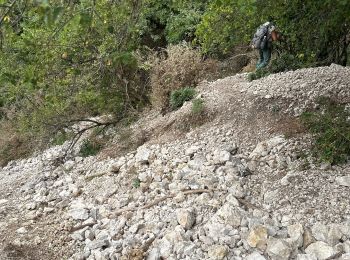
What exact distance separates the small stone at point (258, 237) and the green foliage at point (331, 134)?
1.40 m

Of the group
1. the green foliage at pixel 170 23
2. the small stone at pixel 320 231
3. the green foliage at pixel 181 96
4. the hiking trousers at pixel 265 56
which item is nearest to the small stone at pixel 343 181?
the small stone at pixel 320 231

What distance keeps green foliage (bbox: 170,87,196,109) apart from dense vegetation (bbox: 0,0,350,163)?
1.75 ft

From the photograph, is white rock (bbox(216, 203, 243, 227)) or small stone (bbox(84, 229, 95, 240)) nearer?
white rock (bbox(216, 203, 243, 227))

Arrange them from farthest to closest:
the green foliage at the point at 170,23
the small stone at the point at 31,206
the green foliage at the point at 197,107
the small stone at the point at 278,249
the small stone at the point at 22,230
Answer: the green foliage at the point at 170,23 < the green foliage at the point at 197,107 < the small stone at the point at 31,206 < the small stone at the point at 22,230 < the small stone at the point at 278,249

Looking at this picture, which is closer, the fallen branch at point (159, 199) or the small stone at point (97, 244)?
the small stone at point (97, 244)

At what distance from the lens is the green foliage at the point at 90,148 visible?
8031 mm

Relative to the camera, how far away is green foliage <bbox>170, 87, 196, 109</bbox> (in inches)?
318

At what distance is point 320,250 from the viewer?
155 inches

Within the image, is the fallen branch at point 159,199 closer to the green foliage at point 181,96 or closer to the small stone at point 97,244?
the small stone at point 97,244

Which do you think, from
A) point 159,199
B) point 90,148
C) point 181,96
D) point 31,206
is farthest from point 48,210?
point 181,96

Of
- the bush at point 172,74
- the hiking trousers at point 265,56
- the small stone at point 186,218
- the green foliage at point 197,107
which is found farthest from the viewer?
the hiking trousers at point 265,56

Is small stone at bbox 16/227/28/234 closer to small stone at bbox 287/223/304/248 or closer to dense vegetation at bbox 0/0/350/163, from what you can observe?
dense vegetation at bbox 0/0/350/163

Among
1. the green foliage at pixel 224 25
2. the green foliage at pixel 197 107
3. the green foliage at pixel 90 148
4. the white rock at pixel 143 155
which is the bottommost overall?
the green foliage at pixel 90 148

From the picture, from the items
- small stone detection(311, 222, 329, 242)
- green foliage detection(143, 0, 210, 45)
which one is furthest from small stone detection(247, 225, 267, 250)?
green foliage detection(143, 0, 210, 45)
